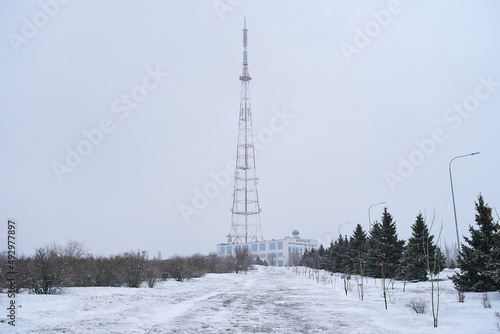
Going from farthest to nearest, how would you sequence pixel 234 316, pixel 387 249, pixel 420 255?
1. pixel 387 249
2. pixel 420 255
3. pixel 234 316

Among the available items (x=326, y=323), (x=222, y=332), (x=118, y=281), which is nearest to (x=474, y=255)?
(x=326, y=323)

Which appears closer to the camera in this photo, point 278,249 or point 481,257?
point 481,257

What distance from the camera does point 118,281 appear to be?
2231cm

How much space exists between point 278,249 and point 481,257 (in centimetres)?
9029

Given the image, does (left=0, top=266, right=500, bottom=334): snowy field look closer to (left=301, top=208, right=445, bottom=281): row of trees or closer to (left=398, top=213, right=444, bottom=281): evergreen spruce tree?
(left=301, top=208, right=445, bottom=281): row of trees

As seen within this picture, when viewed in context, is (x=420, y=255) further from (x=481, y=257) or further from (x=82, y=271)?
(x=82, y=271)

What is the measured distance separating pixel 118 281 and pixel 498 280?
64.3 ft

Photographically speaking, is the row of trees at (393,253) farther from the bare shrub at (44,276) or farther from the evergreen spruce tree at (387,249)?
the bare shrub at (44,276)

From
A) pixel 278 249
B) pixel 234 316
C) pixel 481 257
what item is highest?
pixel 481 257

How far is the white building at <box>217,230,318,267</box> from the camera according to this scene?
101438mm

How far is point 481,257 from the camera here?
1593cm

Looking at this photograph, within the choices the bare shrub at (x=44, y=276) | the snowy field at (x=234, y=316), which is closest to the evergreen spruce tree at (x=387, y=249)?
the snowy field at (x=234, y=316)

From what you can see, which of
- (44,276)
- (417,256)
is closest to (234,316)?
(44,276)

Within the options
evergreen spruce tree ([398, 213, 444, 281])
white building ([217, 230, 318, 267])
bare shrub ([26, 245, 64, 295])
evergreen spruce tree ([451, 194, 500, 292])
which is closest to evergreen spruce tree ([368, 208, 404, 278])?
evergreen spruce tree ([398, 213, 444, 281])
